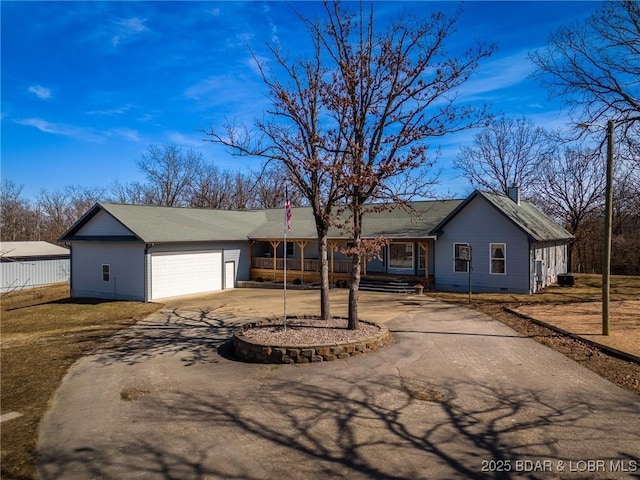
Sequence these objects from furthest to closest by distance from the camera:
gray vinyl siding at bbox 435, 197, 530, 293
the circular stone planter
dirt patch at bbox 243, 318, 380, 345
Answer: gray vinyl siding at bbox 435, 197, 530, 293 < dirt patch at bbox 243, 318, 380, 345 < the circular stone planter

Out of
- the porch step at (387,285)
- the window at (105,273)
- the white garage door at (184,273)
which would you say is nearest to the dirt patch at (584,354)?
the porch step at (387,285)

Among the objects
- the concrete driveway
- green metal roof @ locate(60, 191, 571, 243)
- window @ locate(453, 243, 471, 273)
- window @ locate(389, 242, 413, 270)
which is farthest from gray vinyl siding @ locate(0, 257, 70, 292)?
window @ locate(453, 243, 471, 273)

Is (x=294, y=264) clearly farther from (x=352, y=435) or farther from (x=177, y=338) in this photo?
(x=352, y=435)

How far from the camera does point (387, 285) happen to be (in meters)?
23.3

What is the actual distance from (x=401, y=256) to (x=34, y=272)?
26.8 metres

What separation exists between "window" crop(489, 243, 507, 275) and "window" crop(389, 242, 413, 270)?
460 cm

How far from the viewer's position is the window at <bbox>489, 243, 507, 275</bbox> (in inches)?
842

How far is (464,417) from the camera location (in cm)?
682

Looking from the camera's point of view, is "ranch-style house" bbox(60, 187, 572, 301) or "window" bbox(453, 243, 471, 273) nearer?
"ranch-style house" bbox(60, 187, 572, 301)

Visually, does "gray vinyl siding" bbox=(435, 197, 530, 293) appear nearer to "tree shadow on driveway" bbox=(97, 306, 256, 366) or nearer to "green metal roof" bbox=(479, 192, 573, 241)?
"green metal roof" bbox=(479, 192, 573, 241)

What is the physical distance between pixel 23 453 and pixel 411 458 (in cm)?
518

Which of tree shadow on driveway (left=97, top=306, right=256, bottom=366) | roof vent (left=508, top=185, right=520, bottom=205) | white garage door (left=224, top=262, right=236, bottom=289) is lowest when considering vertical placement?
tree shadow on driveway (left=97, top=306, right=256, bottom=366)

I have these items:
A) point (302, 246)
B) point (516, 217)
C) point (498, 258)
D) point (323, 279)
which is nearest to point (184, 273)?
point (302, 246)

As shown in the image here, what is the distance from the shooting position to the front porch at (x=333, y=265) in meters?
24.2
